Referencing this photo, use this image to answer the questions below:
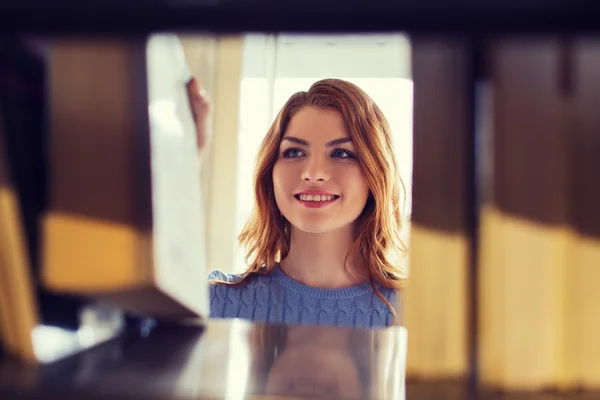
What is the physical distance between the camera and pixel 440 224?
1256 mm

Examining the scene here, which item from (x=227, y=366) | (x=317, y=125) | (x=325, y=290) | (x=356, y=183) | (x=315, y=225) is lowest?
(x=227, y=366)

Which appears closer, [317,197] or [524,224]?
[524,224]

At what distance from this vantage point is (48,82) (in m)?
1.34

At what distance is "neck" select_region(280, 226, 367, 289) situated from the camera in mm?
1521

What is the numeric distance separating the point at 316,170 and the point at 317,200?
2.8 inches

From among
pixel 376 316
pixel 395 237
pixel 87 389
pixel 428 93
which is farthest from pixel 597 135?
pixel 87 389

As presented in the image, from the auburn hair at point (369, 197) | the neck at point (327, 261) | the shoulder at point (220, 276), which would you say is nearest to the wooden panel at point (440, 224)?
the auburn hair at point (369, 197)

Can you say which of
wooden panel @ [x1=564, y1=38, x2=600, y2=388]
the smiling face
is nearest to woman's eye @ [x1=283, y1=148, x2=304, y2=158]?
the smiling face

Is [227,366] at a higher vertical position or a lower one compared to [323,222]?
lower

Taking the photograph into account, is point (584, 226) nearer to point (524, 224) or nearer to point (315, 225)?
point (524, 224)

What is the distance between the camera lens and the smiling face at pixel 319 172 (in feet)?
4.77

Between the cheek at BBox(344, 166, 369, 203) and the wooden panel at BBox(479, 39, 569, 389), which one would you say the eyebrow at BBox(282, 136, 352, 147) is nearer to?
the cheek at BBox(344, 166, 369, 203)

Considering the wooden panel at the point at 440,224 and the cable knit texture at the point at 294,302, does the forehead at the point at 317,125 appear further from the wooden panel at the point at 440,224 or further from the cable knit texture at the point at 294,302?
the cable knit texture at the point at 294,302

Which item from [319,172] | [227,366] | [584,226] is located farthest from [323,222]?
[584,226]
